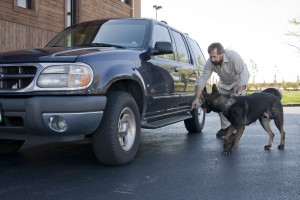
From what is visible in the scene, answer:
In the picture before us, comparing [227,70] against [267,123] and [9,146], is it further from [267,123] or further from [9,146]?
[9,146]

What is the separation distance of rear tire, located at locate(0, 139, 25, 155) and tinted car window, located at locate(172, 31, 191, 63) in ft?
9.56

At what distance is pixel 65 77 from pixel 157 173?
1462 mm

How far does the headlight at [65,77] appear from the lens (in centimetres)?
402

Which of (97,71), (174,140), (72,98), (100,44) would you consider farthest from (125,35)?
(174,140)

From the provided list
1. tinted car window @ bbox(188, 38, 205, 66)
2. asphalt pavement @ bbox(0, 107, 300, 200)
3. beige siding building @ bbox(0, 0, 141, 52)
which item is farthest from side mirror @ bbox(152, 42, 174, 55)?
beige siding building @ bbox(0, 0, 141, 52)

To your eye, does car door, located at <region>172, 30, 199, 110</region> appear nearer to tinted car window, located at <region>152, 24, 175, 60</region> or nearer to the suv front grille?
tinted car window, located at <region>152, 24, 175, 60</region>

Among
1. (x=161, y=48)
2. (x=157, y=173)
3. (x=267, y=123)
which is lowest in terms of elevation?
(x=157, y=173)

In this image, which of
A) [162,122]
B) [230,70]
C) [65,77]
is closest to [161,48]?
[162,122]

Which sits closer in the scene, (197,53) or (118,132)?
(118,132)

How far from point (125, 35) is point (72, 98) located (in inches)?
73.7

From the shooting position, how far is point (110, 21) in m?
6.00

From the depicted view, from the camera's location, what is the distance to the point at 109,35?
18.4 feet

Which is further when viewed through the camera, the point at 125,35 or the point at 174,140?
the point at 174,140

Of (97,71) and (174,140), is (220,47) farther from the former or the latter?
(97,71)
